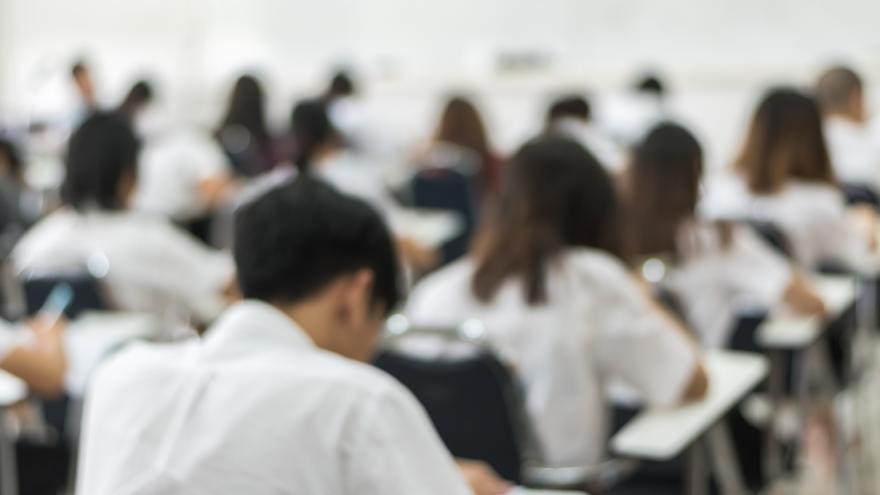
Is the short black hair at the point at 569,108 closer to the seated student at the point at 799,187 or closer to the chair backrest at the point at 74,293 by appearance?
the seated student at the point at 799,187

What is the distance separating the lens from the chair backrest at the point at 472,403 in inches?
92.7

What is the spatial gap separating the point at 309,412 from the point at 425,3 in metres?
9.84

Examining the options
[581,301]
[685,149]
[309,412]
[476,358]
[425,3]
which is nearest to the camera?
[309,412]

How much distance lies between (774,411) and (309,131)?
2.51m

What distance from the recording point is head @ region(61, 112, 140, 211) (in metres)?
3.88

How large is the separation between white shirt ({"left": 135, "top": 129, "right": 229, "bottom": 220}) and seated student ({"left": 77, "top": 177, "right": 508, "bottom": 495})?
510 centimetres

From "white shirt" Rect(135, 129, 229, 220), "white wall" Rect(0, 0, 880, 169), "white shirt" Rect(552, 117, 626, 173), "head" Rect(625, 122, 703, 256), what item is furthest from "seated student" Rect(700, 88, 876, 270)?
"white wall" Rect(0, 0, 880, 169)

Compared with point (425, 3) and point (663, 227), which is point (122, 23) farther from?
point (663, 227)

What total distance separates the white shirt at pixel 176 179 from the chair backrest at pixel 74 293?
299 centimetres

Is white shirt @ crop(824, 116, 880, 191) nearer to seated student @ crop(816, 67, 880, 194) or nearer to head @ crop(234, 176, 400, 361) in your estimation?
seated student @ crop(816, 67, 880, 194)

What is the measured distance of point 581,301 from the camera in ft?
8.93

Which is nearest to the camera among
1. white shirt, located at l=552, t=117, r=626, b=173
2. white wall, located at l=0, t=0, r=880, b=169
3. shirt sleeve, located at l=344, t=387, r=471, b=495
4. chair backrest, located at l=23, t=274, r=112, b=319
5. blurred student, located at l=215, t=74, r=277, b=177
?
shirt sleeve, located at l=344, t=387, r=471, b=495

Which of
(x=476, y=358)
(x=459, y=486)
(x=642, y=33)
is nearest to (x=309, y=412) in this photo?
(x=459, y=486)

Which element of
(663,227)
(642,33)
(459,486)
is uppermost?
(459,486)
